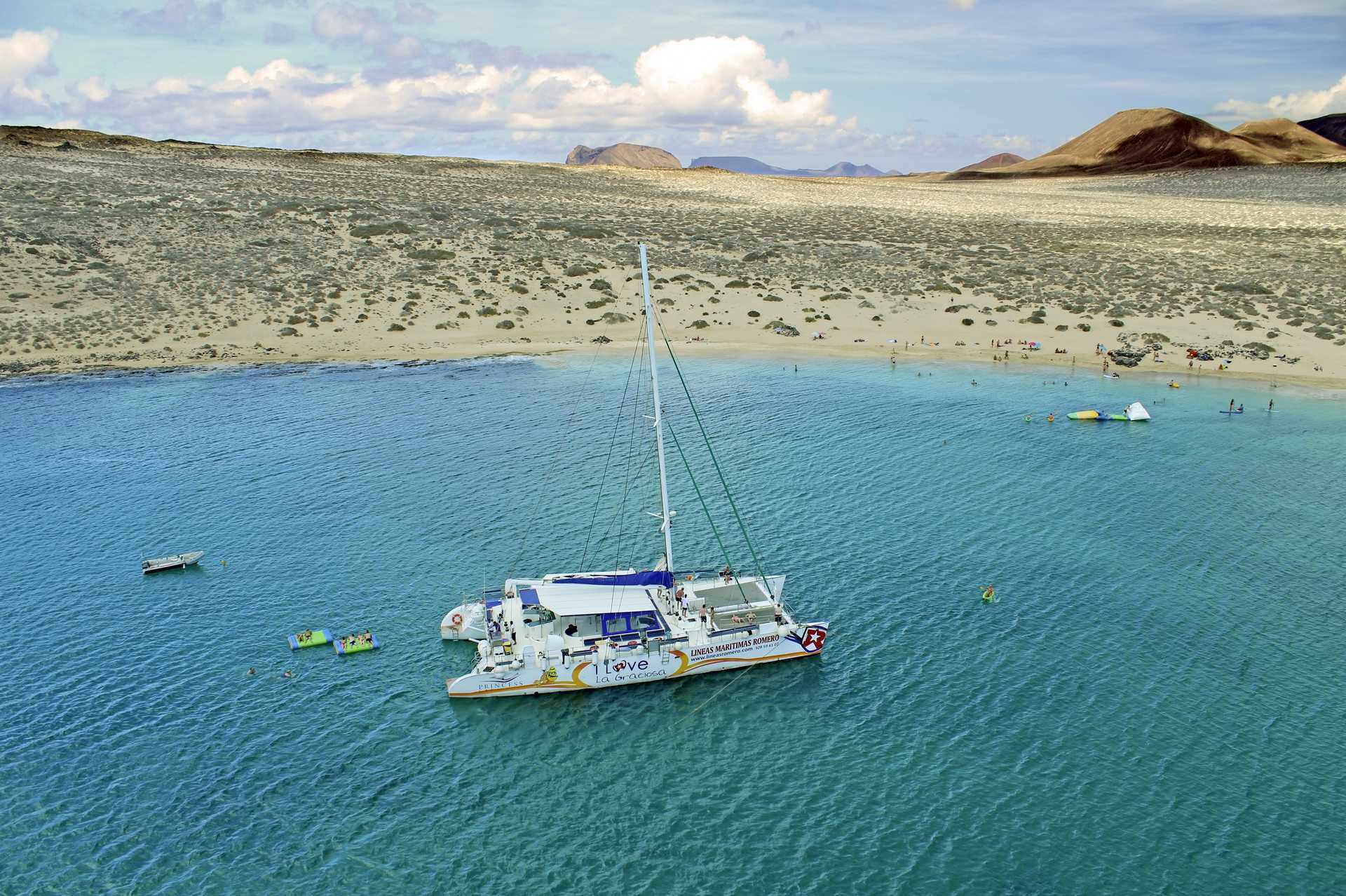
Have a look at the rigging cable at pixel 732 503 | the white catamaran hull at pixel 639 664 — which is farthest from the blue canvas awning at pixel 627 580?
the white catamaran hull at pixel 639 664

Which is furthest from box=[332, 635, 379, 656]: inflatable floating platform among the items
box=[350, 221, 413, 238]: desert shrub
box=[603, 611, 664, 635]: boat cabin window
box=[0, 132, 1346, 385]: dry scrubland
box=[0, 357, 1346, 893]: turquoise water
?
box=[350, 221, 413, 238]: desert shrub

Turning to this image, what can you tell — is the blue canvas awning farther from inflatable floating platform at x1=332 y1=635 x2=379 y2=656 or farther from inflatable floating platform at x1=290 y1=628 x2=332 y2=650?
inflatable floating platform at x1=290 y1=628 x2=332 y2=650

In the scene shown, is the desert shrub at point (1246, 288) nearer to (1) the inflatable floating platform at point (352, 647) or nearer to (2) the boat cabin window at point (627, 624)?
(2) the boat cabin window at point (627, 624)

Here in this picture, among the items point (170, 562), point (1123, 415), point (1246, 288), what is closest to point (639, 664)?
point (170, 562)

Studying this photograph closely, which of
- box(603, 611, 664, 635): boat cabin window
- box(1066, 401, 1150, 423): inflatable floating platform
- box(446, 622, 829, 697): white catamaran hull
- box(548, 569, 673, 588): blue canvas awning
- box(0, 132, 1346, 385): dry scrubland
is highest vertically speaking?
box(0, 132, 1346, 385): dry scrubland

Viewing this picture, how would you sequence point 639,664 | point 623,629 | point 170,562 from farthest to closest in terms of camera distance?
point 170,562 < point 623,629 < point 639,664

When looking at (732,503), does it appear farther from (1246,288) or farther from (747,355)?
(1246,288)

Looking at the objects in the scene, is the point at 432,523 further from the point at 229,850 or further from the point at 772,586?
the point at 229,850

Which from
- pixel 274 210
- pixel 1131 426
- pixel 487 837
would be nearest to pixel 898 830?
pixel 487 837
